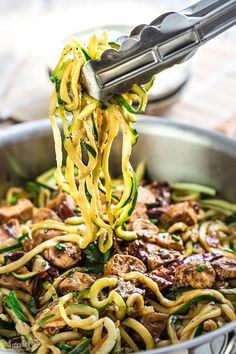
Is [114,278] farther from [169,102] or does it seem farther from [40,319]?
[169,102]

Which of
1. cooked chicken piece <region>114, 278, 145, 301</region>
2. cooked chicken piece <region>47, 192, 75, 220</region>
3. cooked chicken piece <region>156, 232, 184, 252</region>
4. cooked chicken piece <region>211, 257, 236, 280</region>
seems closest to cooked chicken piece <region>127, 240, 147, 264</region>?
cooked chicken piece <region>156, 232, 184, 252</region>

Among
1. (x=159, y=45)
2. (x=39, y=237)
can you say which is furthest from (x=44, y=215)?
(x=159, y=45)

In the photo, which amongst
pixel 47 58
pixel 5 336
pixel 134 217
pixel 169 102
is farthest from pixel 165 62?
pixel 47 58

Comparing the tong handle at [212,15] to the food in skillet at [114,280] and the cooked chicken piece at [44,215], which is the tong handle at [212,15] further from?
the cooked chicken piece at [44,215]

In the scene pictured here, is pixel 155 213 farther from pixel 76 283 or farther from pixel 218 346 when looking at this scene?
pixel 218 346

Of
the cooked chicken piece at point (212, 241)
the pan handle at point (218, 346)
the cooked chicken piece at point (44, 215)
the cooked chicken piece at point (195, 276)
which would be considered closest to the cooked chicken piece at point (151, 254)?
the cooked chicken piece at point (195, 276)

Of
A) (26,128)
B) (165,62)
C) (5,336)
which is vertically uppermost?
(165,62)
